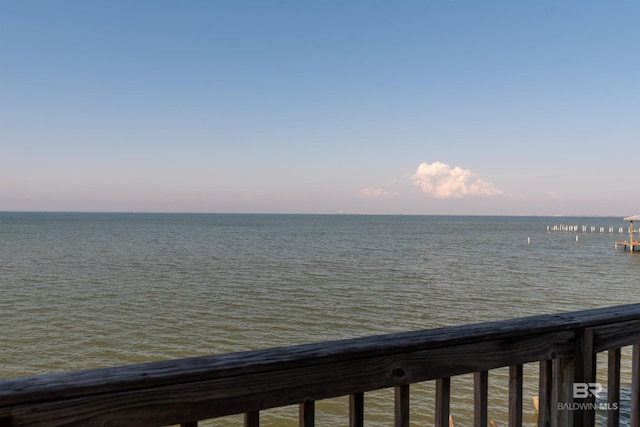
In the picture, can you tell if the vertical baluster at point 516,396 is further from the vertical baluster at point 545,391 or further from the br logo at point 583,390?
the br logo at point 583,390

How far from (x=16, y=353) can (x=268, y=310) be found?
25.3 ft

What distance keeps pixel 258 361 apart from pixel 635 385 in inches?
68.3

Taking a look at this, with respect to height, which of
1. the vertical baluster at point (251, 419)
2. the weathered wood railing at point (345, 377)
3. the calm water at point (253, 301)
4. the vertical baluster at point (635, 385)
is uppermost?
the weathered wood railing at point (345, 377)

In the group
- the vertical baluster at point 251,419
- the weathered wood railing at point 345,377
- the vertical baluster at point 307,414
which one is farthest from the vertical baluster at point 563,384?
the vertical baluster at point 251,419

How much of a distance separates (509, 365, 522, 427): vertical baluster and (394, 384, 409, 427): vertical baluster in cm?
49

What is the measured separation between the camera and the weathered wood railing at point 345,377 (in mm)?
1073

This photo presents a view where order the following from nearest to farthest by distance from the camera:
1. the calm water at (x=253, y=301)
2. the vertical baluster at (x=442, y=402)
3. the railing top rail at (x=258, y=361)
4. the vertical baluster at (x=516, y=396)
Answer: the railing top rail at (x=258, y=361) < the vertical baluster at (x=442, y=402) < the vertical baluster at (x=516, y=396) < the calm water at (x=253, y=301)

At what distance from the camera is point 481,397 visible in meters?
1.60

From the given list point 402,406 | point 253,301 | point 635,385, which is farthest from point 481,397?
point 253,301

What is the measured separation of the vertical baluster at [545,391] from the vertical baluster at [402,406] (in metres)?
0.64

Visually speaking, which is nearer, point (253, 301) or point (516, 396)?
point (516, 396)

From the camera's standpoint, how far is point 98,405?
109 cm

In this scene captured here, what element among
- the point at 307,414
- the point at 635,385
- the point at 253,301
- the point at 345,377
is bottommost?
the point at 253,301

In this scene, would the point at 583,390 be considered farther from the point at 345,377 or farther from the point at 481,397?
the point at 345,377
